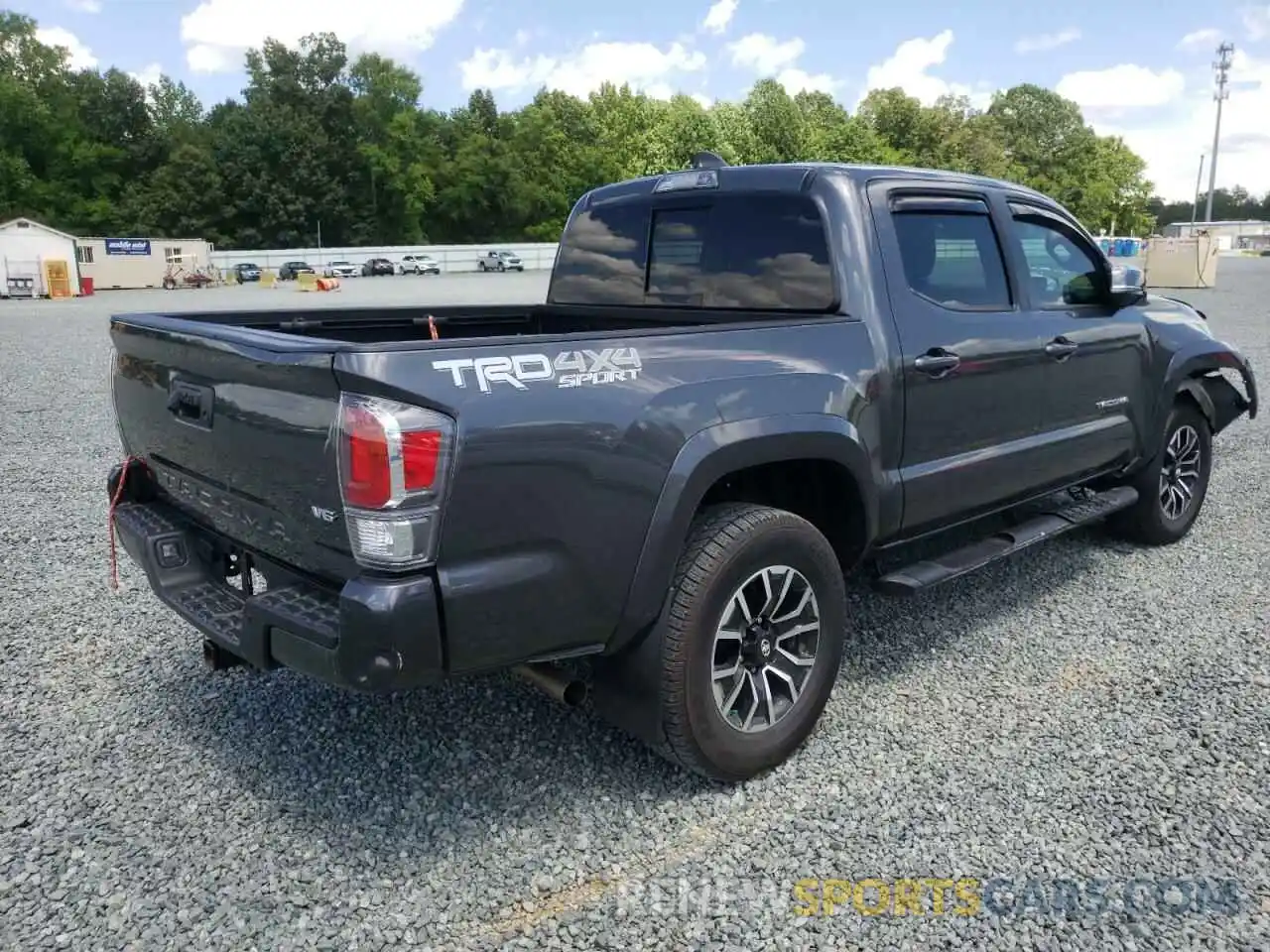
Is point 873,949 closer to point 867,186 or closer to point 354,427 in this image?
point 354,427

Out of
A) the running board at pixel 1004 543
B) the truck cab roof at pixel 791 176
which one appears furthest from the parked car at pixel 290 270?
the running board at pixel 1004 543

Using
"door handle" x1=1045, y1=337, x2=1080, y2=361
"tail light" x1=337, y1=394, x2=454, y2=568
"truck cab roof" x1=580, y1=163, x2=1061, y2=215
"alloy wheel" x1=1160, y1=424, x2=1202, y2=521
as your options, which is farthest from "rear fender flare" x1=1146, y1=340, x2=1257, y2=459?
"tail light" x1=337, y1=394, x2=454, y2=568

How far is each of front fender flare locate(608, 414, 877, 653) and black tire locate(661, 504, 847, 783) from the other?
94mm

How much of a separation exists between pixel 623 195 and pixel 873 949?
3.15m

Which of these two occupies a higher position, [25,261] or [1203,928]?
[25,261]

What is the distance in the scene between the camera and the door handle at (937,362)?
370 cm

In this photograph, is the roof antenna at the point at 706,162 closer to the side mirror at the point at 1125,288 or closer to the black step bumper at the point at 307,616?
the side mirror at the point at 1125,288

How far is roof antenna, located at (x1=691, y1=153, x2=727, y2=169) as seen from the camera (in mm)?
4211

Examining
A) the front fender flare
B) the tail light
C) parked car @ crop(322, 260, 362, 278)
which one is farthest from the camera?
parked car @ crop(322, 260, 362, 278)

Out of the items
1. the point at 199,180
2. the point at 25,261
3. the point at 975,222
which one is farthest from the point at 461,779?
the point at 199,180

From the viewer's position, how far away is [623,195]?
4.42 metres

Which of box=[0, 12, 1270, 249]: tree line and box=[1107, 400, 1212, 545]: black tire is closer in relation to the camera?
box=[1107, 400, 1212, 545]: black tire

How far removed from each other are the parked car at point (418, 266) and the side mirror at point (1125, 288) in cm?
5893

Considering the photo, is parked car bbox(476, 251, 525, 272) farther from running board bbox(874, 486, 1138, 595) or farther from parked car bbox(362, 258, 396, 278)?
running board bbox(874, 486, 1138, 595)
